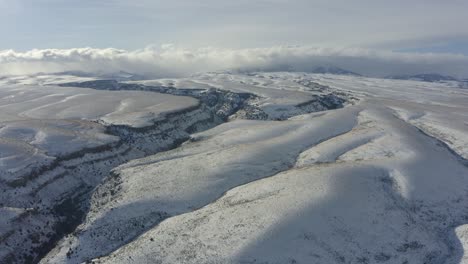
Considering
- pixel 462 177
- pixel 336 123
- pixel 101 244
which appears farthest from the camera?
pixel 336 123

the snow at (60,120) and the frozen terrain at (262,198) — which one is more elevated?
the snow at (60,120)

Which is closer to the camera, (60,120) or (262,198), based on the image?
(262,198)

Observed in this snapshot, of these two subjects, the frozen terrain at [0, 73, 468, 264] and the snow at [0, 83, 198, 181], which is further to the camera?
the snow at [0, 83, 198, 181]

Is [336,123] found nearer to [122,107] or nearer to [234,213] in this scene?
[234,213]

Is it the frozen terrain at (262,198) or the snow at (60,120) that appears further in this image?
the snow at (60,120)

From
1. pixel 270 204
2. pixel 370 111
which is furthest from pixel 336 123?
pixel 270 204

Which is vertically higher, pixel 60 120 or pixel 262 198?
pixel 60 120

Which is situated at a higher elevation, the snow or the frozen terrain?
the snow

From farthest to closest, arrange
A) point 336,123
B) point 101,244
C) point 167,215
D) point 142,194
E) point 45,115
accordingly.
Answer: point 45,115, point 336,123, point 142,194, point 167,215, point 101,244
